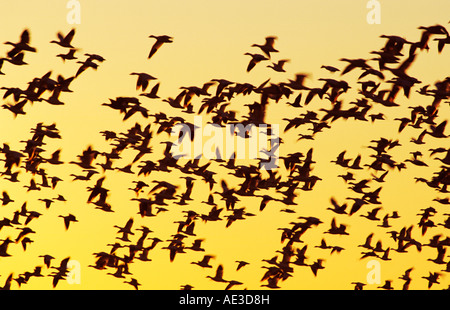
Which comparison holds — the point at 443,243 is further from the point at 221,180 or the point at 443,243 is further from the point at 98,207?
the point at 98,207

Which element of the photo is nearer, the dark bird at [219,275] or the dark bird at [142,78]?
the dark bird at [142,78]

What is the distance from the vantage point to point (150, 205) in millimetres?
57938

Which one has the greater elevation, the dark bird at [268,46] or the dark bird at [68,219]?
the dark bird at [268,46]

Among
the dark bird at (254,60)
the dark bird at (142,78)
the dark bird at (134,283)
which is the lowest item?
the dark bird at (134,283)

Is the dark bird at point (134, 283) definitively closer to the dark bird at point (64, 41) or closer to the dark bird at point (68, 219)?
the dark bird at point (68, 219)

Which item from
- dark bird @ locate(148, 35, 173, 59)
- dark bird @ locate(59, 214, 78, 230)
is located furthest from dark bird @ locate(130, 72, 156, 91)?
dark bird @ locate(59, 214, 78, 230)

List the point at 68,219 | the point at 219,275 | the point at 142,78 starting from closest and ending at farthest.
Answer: the point at 142,78
the point at 68,219
the point at 219,275

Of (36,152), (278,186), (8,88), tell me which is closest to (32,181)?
(36,152)

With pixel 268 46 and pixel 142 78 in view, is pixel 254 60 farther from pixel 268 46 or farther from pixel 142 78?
pixel 142 78

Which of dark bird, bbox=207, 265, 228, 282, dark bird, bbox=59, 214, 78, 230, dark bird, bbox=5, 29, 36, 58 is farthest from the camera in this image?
dark bird, bbox=207, 265, 228, 282

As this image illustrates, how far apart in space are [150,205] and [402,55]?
16413 mm

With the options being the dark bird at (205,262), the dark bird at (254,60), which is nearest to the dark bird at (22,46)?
the dark bird at (254,60)

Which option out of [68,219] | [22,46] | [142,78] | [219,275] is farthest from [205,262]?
[22,46]

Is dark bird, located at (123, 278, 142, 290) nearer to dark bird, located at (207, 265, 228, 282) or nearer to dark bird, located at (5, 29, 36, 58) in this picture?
dark bird, located at (207, 265, 228, 282)
